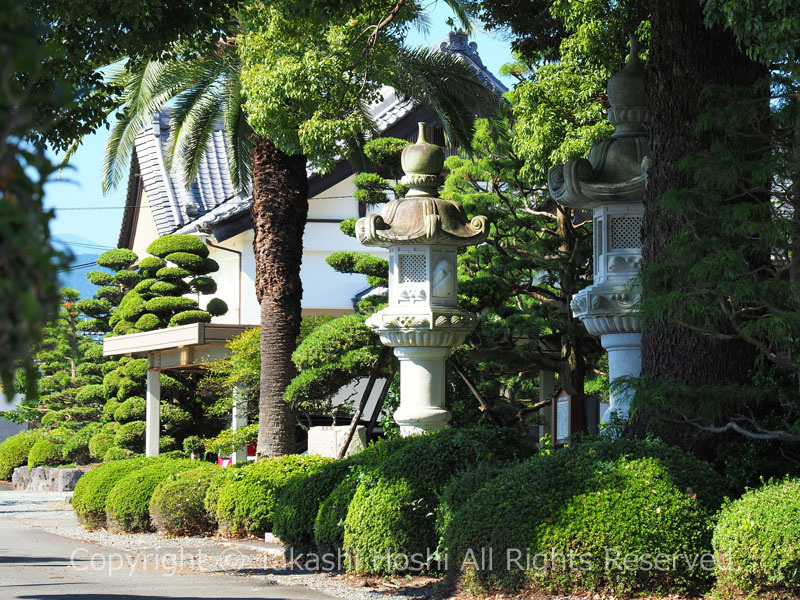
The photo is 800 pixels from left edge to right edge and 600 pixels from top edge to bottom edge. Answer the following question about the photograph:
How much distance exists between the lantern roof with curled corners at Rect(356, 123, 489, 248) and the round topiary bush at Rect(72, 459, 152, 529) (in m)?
6.29

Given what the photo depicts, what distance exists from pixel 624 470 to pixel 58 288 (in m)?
6.49

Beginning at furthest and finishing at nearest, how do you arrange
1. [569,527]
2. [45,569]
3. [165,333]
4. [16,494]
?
[16,494], [165,333], [45,569], [569,527]

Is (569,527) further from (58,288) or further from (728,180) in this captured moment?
(58,288)

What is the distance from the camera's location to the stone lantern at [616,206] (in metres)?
11.1

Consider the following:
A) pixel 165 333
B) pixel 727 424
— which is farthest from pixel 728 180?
pixel 165 333

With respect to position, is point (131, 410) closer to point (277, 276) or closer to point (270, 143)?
point (277, 276)

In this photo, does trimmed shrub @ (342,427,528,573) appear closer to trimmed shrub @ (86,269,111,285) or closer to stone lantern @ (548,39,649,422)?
stone lantern @ (548,39,649,422)

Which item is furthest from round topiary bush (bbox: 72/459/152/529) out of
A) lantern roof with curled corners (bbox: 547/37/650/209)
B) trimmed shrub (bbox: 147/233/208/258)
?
lantern roof with curled corners (bbox: 547/37/650/209)

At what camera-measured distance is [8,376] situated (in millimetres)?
2943

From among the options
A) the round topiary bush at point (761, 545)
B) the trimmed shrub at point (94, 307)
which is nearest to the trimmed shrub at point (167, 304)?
the trimmed shrub at point (94, 307)

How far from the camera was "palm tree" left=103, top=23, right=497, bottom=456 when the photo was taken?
15.8 meters

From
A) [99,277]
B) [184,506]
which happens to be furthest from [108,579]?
[99,277]

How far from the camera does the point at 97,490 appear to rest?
16.2m

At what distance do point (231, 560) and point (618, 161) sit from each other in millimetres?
6455
